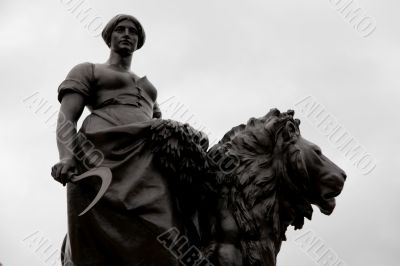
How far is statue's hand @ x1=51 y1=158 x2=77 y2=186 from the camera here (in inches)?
235

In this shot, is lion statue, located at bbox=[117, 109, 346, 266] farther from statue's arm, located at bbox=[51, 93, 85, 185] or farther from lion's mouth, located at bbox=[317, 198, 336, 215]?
statue's arm, located at bbox=[51, 93, 85, 185]

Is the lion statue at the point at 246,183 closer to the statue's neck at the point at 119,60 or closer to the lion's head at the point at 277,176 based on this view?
the lion's head at the point at 277,176

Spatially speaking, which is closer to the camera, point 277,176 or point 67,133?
point 67,133

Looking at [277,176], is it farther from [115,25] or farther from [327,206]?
[115,25]

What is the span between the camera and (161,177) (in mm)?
6242

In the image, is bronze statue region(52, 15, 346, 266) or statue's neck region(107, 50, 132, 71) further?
statue's neck region(107, 50, 132, 71)

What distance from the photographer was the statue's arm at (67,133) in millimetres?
5988

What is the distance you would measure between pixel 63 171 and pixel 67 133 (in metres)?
0.49

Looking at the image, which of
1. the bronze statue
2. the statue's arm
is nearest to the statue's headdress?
the bronze statue

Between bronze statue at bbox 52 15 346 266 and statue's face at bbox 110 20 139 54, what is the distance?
10mm

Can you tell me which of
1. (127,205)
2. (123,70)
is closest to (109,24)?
(123,70)

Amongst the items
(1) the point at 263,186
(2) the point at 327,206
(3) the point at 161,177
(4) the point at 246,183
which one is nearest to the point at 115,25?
(3) the point at 161,177

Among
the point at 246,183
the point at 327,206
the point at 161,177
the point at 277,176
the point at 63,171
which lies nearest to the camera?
the point at 63,171

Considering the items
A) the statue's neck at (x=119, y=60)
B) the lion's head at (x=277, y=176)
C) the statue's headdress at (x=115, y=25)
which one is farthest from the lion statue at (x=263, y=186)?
the statue's headdress at (x=115, y=25)
